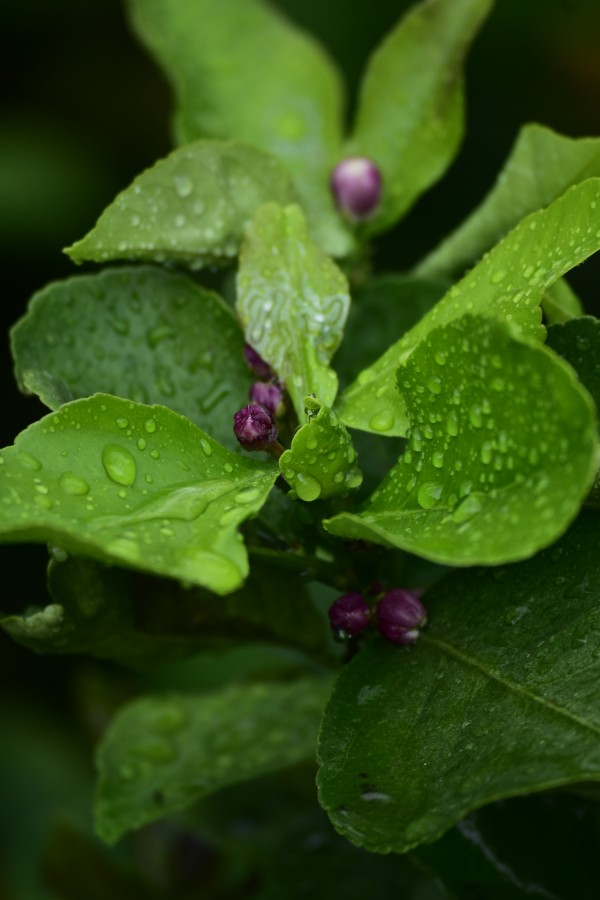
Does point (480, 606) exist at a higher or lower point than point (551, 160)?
lower

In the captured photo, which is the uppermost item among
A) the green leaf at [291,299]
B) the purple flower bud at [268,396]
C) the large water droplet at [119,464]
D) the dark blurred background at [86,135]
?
the green leaf at [291,299]

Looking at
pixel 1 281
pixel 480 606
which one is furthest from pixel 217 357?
pixel 1 281

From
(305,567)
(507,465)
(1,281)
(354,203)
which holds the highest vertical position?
(507,465)

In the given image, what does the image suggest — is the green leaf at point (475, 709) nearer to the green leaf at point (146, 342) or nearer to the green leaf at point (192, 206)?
the green leaf at point (146, 342)

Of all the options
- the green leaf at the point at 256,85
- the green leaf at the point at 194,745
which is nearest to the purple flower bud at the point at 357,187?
the green leaf at the point at 256,85

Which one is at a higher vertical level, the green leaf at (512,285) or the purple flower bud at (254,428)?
→ the green leaf at (512,285)

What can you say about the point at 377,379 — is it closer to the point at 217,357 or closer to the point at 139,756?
the point at 217,357

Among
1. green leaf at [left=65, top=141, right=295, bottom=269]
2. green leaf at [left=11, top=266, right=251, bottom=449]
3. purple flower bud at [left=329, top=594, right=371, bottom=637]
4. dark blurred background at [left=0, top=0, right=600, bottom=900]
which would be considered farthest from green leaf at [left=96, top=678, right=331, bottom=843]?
dark blurred background at [left=0, top=0, right=600, bottom=900]
